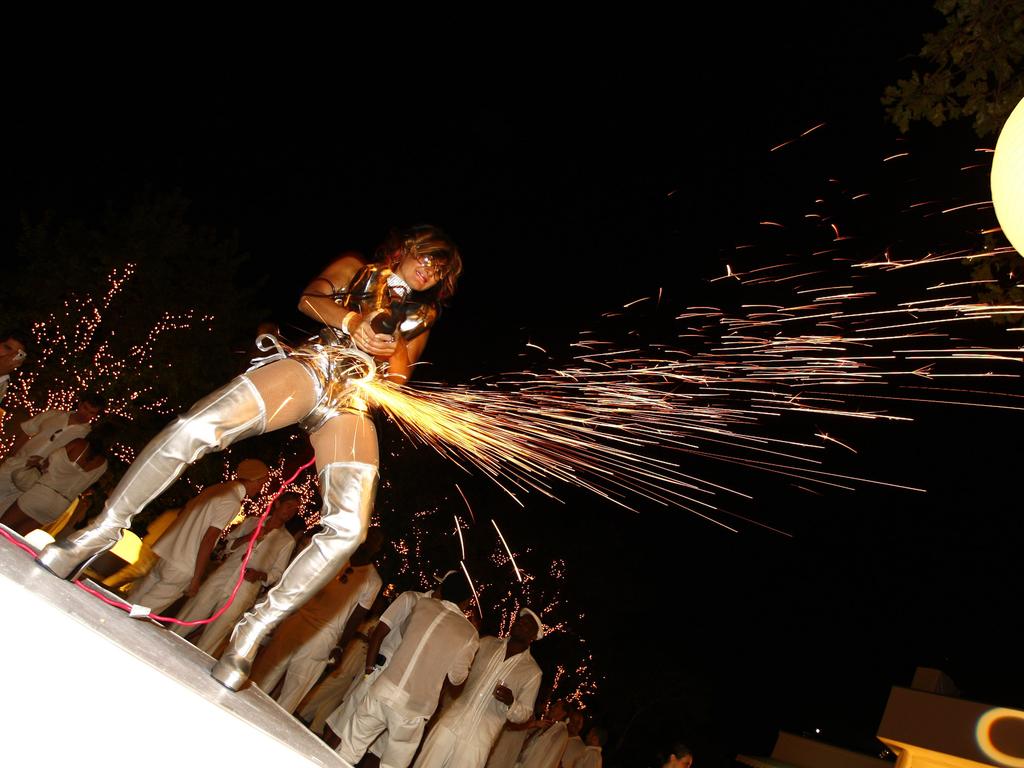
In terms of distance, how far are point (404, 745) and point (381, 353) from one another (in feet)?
13.8

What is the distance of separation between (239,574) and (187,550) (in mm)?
493

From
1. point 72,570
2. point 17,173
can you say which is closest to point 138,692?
point 72,570

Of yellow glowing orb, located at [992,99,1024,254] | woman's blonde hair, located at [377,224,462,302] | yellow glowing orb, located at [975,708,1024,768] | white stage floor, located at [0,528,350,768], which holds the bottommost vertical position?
white stage floor, located at [0,528,350,768]

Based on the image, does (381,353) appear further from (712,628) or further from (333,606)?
(712,628)

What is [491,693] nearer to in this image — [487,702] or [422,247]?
[487,702]

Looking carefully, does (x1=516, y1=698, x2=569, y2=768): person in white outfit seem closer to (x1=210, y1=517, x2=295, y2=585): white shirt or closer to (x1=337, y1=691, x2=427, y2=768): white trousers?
(x1=337, y1=691, x2=427, y2=768): white trousers

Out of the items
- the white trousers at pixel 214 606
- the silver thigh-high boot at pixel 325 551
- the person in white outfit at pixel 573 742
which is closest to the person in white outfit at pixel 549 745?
the person in white outfit at pixel 573 742

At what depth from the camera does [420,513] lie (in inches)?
812

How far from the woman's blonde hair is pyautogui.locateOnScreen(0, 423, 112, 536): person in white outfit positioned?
5480 millimetres

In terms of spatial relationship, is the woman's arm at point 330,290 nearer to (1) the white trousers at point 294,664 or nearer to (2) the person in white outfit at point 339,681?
(1) the white trousers at point 294,664

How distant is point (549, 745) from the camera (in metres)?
9.77

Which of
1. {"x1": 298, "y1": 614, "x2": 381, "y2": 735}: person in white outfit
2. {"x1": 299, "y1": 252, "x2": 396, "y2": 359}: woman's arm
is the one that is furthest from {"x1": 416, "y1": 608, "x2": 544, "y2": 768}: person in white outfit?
{"x1": 299, "y1": 252, "x2": 396, "y2": 359}: woman's arm

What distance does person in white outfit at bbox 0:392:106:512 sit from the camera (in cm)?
776

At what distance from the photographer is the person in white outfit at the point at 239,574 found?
698 centimetres
